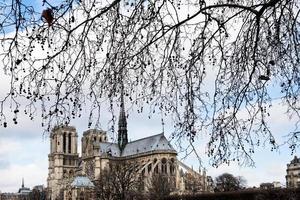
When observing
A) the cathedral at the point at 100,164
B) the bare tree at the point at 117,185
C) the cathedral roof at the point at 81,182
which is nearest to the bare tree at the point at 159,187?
the cathedral at the point at 100,164

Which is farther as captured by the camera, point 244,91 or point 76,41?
point 244,91

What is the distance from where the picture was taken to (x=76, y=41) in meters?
4.33

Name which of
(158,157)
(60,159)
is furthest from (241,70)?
(60,159)

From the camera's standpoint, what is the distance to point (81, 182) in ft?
282

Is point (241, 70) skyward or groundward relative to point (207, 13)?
groundward

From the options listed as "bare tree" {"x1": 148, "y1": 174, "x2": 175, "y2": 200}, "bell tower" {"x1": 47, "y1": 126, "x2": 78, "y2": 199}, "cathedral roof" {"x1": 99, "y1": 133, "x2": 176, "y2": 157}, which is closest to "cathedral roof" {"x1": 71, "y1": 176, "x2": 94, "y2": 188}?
"cathedral roof" {"x1": 99, "y1": 133, "x2": 176, "y2": 157}

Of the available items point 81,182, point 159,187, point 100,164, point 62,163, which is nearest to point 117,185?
point 159,187

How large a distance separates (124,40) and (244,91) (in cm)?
131

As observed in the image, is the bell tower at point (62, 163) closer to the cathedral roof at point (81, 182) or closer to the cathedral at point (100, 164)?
the cathedral at point (100, 164)

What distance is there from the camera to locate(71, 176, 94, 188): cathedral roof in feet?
276

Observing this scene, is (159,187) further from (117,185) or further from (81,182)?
A: (81,182)

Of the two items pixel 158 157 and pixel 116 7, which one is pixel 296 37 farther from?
pixel 158 157

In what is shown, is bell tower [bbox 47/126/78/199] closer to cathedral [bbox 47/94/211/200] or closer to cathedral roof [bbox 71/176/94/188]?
cathedral [bbox 47/94/211/200]

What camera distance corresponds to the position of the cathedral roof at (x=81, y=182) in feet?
276
